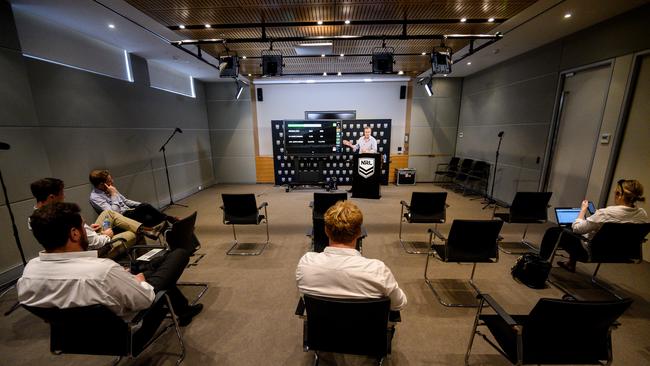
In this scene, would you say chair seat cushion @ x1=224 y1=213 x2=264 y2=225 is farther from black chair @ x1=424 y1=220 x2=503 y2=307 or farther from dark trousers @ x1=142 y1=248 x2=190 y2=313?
black chair @ x1=424 y1=220 x2=503 y2=307

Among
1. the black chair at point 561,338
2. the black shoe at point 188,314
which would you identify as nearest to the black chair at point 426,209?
the black chair at point 561,338

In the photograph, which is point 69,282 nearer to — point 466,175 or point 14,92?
point 14,92

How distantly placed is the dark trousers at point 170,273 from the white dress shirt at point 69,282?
0.43 metres

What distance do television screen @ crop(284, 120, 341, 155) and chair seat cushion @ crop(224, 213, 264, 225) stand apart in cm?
432

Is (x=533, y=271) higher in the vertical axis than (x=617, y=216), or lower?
lower

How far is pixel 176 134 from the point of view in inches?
247

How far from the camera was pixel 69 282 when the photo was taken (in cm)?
127

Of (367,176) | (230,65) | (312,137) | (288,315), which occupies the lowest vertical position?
(288,315)

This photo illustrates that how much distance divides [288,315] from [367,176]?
163 inches

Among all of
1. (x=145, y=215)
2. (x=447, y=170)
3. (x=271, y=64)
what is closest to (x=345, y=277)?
(x=145, y=215)

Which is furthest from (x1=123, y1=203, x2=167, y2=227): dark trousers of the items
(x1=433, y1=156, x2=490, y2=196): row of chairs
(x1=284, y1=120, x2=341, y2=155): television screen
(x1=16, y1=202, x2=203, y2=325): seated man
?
(x1=433, y1=156, x2=490, y2=196): row of chairs

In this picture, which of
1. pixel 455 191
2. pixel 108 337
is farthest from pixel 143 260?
pixel 455 191

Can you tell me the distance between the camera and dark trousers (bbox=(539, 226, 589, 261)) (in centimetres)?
265

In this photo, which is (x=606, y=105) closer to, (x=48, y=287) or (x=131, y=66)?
(x=48, y=287)
